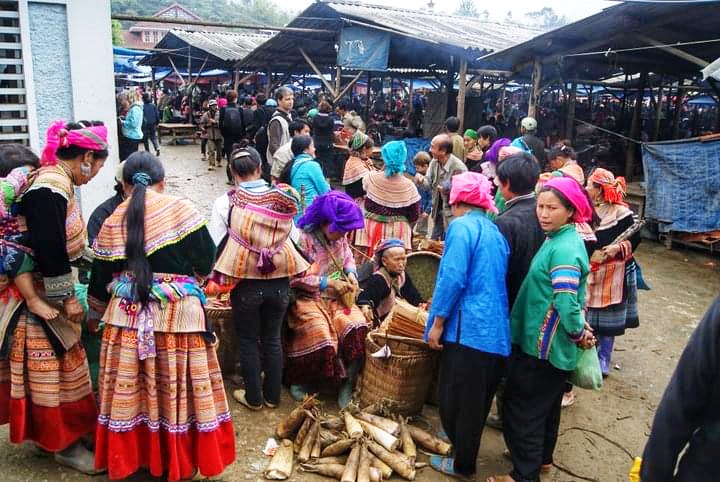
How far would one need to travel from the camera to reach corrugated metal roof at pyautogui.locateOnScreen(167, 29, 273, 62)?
1866 cm

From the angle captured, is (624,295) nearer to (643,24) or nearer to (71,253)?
(71,253)

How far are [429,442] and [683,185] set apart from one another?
22.6ft

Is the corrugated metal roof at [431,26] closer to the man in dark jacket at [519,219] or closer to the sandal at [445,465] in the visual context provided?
the man in dark jacket at [519,219]

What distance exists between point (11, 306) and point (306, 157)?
3.10 m

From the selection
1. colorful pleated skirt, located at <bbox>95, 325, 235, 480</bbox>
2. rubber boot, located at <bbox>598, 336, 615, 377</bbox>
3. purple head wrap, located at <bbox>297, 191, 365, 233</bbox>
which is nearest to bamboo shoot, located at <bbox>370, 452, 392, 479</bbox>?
colorful pleated skirt, located at <bbox>95, 325, 235, 480</bbox>

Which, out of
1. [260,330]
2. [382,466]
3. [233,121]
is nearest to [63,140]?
[260,330]

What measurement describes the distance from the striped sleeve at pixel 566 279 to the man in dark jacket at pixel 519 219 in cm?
40

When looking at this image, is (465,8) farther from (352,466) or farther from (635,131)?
(352,466)

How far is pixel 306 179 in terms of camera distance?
18.0 feet

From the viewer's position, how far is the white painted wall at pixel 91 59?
5.31 metres

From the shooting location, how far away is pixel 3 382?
3068mm

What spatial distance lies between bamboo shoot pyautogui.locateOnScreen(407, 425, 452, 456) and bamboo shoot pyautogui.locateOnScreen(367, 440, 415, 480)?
242 millimetres

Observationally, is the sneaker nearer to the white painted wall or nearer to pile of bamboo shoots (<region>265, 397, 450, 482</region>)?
pile of bamboo shoots (<region>265, 397, 450, 482</region>)

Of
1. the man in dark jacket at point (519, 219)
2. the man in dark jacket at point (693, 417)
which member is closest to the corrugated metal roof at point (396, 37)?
the man in dark jacket at point (519, 219)
